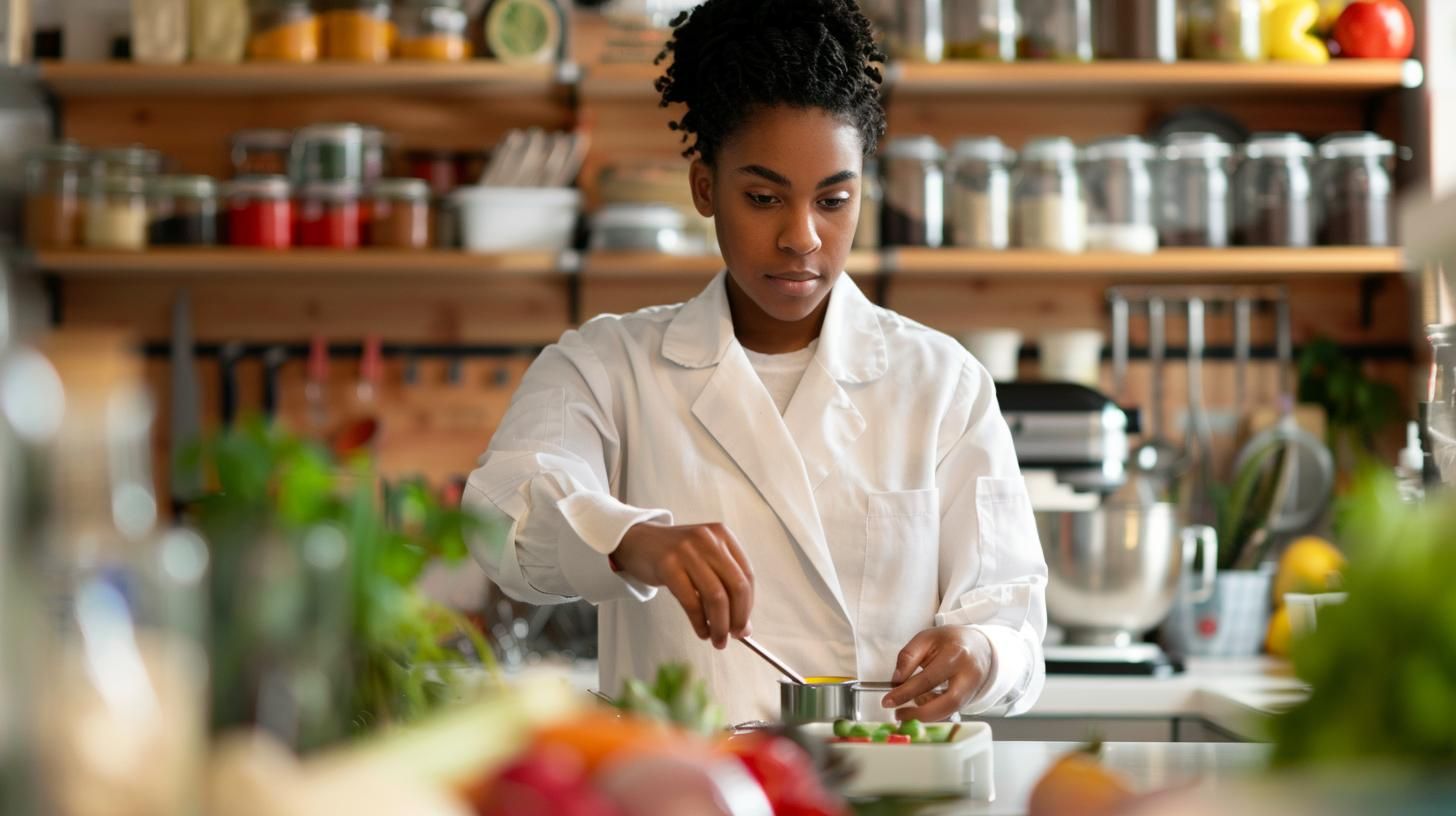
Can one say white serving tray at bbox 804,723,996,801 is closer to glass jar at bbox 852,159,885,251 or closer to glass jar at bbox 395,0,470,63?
glass jar at bbox 852,159,885,251

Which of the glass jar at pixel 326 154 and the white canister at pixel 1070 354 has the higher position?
the glass jar at pixel 326 154

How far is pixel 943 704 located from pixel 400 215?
1954mm

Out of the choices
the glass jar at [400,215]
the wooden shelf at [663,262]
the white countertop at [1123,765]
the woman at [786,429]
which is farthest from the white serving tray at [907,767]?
the glass jar at [400,215]

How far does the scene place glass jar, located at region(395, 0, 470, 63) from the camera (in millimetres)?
2957

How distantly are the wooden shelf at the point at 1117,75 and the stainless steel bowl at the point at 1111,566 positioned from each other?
89 cm

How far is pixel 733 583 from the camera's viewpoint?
116cm

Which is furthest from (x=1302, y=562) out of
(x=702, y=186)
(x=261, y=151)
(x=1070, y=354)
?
(x=261, y=151)

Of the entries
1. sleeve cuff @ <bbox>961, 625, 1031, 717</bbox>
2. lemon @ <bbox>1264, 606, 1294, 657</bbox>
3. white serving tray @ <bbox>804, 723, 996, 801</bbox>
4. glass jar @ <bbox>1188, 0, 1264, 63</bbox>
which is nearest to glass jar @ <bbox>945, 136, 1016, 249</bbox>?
glass jar @ <bbox>1188, 0, 1264, 63</bbox>

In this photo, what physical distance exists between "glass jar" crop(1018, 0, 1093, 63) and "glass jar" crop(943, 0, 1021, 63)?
0.05 m

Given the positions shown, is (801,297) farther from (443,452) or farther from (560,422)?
(443,452)

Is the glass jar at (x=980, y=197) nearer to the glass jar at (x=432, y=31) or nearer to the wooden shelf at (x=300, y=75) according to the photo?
the wooden shelf at (x=300, y=75)

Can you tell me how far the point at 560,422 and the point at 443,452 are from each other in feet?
5.49

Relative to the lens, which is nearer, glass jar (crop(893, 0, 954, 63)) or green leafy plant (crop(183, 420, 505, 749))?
green leafy plant (crop(183, 420, 505, 749))

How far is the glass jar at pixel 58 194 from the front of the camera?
2914mm
